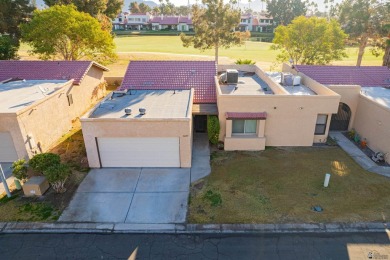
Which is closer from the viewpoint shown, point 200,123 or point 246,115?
point 246,115

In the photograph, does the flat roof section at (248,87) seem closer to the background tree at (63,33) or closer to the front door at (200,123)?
the front door at (200,123)

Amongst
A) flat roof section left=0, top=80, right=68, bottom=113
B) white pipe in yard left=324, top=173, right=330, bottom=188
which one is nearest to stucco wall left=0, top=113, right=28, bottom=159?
flat roof section left=0, top=80, right=68, bottom=113

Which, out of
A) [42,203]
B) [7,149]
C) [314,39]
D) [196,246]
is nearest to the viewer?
[196,246]

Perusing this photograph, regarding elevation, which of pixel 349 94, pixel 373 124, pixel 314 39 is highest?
pixel 314 39

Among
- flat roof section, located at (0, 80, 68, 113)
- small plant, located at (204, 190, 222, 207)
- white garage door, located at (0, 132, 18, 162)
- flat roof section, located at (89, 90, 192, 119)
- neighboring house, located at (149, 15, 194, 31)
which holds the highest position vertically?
neighboring house, located at (149, 15, 194, 31)

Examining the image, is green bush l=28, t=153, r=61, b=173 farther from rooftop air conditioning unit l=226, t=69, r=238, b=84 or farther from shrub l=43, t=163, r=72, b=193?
rooftop air conditioning unit l=226, t=69, r=238, b=84

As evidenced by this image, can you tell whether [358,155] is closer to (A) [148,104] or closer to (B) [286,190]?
(B) [286,190]

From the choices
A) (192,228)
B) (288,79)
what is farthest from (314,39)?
(192,228)

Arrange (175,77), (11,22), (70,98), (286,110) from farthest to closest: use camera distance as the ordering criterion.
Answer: (11,22)
(175,77)
(70,98)
(286,110)
